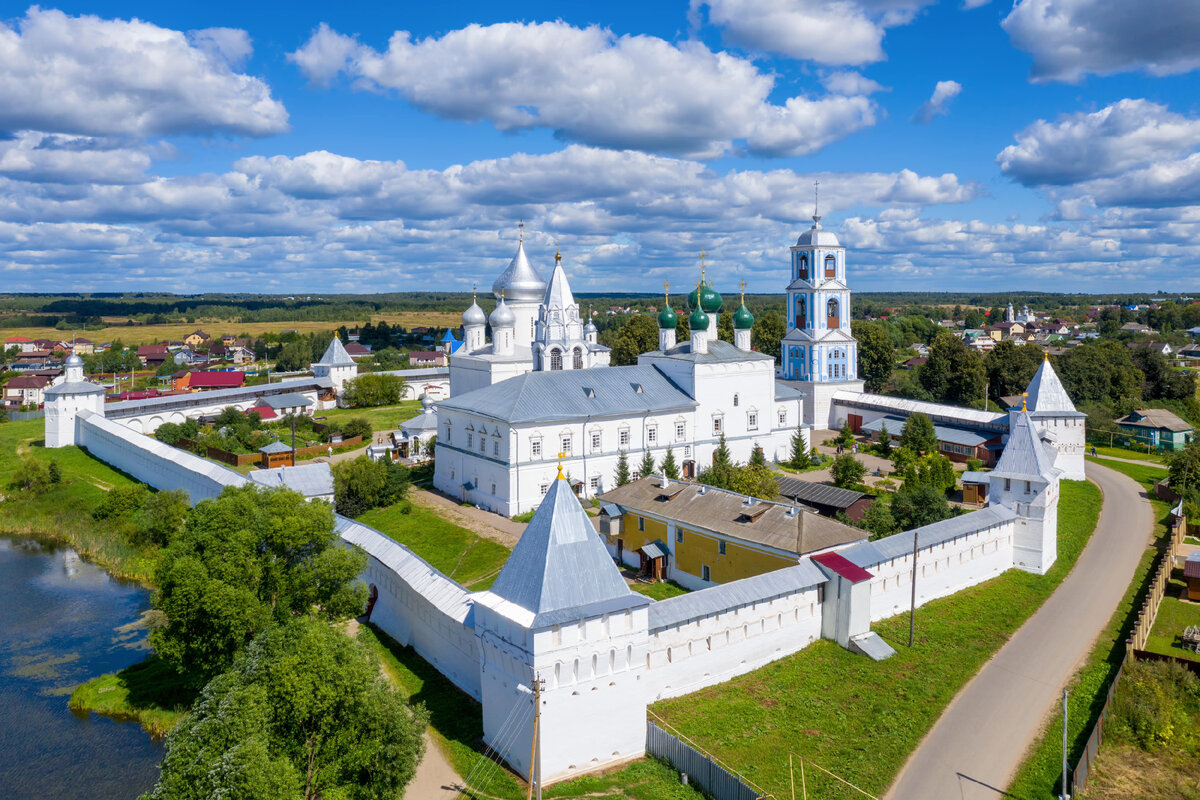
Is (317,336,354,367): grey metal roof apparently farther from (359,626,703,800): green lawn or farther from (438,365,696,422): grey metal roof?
(359,626,703,800): green lawn

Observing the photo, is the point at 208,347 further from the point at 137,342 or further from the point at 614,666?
the point at 614,666

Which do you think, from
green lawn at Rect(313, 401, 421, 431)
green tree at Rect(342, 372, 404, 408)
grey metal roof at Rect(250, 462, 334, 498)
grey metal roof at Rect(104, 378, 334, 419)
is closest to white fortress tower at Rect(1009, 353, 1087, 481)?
grey metal roof at Rect(250, 462, 334, 498)

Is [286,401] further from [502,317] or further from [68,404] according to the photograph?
[502,317]

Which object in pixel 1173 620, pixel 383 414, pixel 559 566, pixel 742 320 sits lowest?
pixel 1173 620

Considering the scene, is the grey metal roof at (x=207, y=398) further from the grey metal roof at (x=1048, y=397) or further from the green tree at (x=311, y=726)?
the grey metal roof at (x=1048, y=397)

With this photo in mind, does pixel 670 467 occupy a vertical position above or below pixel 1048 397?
below

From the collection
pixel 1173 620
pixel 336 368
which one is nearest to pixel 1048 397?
pixel 1173 620

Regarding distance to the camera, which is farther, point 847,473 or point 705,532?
point 847,473
